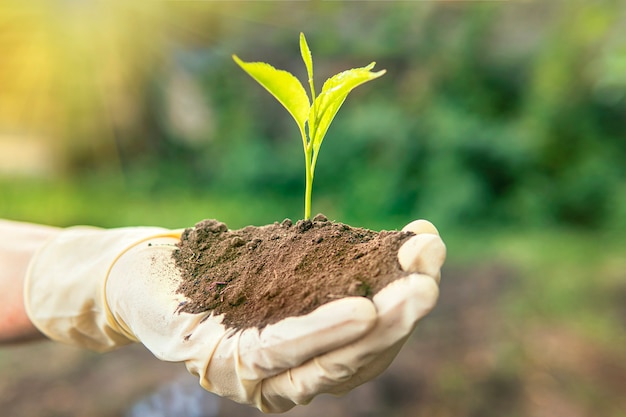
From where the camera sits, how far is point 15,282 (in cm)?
139

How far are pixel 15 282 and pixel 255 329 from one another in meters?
0.87

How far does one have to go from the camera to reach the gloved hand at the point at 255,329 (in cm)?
82

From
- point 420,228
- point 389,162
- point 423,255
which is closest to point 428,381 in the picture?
point 389,162

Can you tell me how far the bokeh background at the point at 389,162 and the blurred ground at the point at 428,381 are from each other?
0.01 meters

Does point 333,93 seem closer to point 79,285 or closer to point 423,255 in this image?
point 423,255

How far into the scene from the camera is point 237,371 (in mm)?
891

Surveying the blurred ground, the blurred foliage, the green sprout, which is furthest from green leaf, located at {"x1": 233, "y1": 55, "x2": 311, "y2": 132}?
the blurred foliage

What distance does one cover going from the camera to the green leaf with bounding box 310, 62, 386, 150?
3.16 feet

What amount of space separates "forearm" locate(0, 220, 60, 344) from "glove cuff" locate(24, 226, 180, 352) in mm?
54

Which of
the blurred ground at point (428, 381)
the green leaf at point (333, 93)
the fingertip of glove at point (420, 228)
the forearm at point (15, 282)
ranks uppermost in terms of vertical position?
the green leaf at point (333, 93)

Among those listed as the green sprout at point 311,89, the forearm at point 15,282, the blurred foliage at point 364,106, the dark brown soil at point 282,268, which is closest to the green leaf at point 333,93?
the green sprout at point 311,89

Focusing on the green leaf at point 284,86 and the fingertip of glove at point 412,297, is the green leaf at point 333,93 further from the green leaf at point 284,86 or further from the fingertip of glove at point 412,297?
the fingertip of glove at point 412,297

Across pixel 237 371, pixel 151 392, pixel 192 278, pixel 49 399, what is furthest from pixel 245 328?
pixel 49 399

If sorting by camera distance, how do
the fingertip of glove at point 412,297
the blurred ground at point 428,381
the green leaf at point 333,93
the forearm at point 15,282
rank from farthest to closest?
the blurred ground at point 428,381, the forearm at point 15,282, the green leaf at point 333,93, the fingertip of glove at point 412,297
